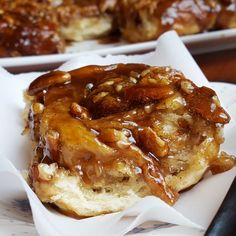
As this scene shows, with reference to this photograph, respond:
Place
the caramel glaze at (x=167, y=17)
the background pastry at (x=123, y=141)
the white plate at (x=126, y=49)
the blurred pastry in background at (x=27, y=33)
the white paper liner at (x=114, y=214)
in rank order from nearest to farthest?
the white paper liner at (x=114, y=214), the background pastry at (x=123, y=141), the white plate at (x=126, y=49), the blurred pastry in background at (x=27, y=33), the caramel glaze at (x=167, y=17)

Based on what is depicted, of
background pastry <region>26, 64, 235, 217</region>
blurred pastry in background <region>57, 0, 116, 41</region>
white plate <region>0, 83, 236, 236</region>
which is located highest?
background pastry <region>26, 64, 235, 217</region>

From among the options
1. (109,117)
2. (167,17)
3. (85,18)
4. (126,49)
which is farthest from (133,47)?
(109,117)

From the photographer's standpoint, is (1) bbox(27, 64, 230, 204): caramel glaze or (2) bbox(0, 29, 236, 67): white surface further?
(2) bbox(0, 29, 236, 67): white surface

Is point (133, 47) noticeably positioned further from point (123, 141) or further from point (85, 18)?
point (123, 141)

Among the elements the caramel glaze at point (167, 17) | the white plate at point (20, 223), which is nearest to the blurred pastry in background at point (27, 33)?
the caramel glaze at point (167, 17)

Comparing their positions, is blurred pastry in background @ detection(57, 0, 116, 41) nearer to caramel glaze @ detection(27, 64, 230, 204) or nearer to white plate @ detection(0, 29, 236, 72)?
white plate @ detection(0, 29, 236, 72)

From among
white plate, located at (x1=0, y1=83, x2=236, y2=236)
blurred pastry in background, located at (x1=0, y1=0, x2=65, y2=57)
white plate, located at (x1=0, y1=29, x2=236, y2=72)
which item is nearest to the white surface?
white plate, located at (x1=0, y1=29, x2=236, y2=72)

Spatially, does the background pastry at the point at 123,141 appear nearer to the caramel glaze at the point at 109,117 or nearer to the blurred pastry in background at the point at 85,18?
the caramel glaze at the point at 109,117
